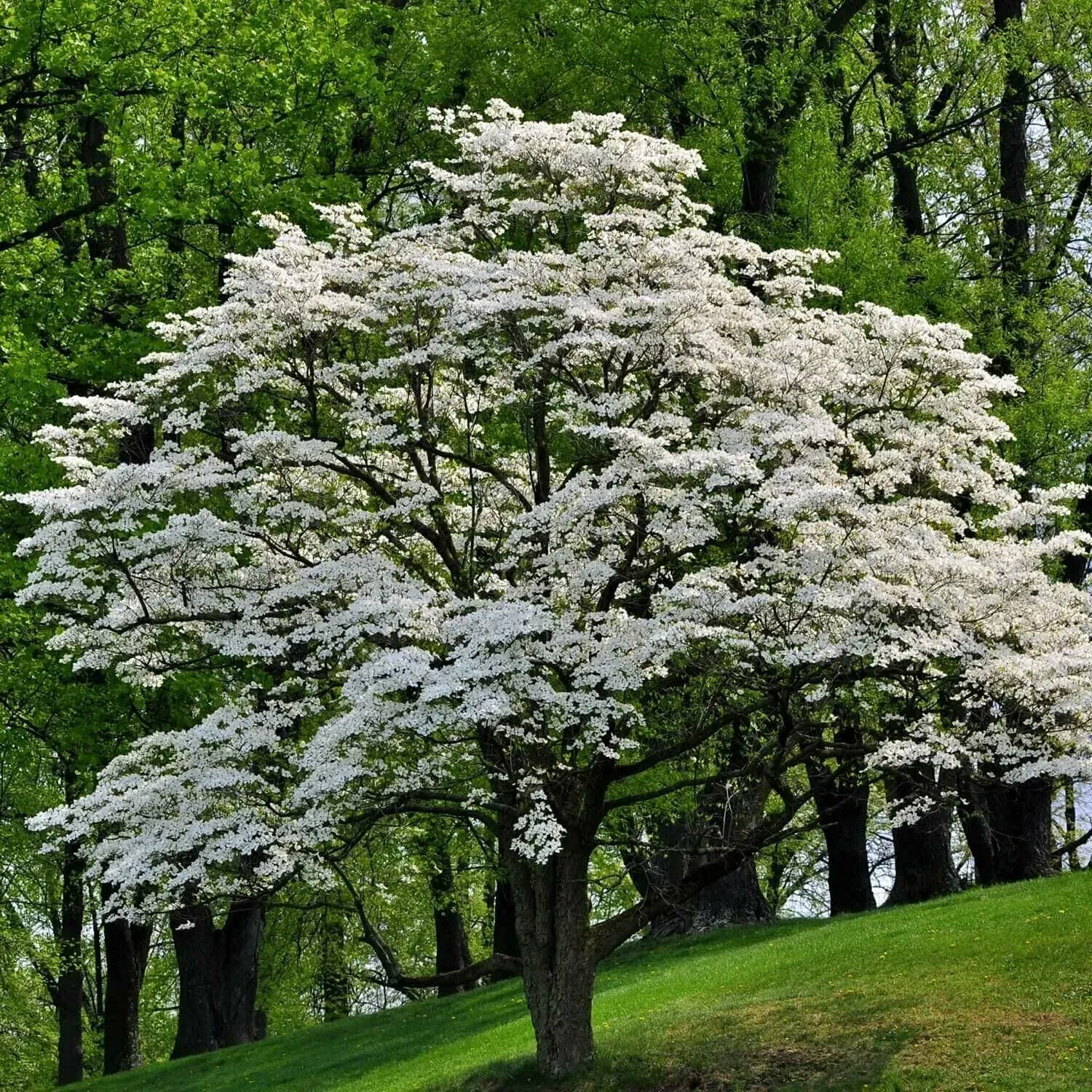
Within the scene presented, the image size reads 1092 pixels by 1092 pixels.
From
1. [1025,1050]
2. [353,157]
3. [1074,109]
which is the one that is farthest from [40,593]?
[1074,109]

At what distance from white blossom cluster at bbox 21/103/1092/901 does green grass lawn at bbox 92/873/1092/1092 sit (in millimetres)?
2638

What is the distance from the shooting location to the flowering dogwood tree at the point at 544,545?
11.7 meters

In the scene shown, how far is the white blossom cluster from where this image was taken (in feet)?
38.3

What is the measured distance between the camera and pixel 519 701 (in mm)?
11516

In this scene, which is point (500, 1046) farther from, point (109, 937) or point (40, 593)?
point (109, 937)

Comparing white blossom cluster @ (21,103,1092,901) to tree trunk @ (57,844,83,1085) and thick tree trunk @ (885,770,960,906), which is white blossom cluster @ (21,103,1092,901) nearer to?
thick tree trunk @ (885,770,960,906)

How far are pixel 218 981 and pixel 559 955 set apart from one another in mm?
14220

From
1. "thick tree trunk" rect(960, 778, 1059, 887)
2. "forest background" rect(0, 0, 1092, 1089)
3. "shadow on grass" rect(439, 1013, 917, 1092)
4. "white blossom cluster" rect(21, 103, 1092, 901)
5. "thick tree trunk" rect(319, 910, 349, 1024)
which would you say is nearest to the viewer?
Result: "white blossom cluster" rect(21, 103, 1092, 901)

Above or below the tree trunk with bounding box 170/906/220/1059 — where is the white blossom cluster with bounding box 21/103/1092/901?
above

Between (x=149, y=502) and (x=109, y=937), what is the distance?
16162mm

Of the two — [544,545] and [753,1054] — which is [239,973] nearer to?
[753,1054]

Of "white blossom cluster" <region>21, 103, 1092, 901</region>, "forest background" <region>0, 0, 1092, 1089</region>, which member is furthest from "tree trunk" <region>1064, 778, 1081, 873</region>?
"white blossom cluster" <region>21, 103, 1092, 901</region>

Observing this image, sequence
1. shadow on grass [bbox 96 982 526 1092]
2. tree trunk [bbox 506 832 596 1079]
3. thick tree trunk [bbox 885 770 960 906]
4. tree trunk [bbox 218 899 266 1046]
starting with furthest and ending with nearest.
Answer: tree trunk [bbox 218 899 266 1046] → thick tree trunk [bbox 885 770 960 906] → shadow on grass [bbox 96 982 526 1092] → tree trunk [bbox 506 832 596 1079]

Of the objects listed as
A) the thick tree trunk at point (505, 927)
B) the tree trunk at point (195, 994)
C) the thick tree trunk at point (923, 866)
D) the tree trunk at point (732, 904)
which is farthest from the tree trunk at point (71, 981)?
the thick tree trunk at point (923, 866)
